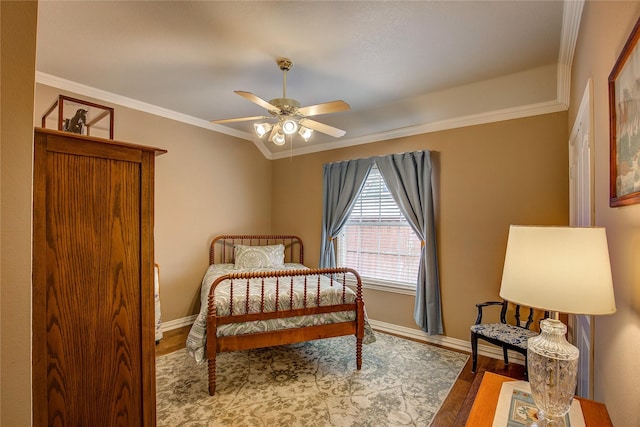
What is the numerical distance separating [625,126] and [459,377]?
245 centimetres

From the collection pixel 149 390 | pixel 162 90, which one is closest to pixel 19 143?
pixel 149 390

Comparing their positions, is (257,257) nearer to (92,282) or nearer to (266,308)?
(266,308)

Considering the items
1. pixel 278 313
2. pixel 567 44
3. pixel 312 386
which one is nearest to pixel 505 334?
pixel 312 386

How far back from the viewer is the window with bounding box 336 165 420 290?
3725 mm

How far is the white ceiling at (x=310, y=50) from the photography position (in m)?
1.97

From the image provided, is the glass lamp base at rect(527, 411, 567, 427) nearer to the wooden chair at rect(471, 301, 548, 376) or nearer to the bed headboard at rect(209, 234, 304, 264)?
the wooden chair at rect(471, 301, 548, 376)

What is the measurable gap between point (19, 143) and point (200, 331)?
1883mm

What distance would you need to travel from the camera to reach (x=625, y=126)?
0.98m

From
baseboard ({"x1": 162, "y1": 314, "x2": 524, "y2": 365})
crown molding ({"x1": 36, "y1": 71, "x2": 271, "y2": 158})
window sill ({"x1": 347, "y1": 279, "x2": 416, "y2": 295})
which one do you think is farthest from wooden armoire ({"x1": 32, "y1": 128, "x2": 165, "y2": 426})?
window sill ({"x1": 347, "y1": 279, "x2": 416, "y2": 295})

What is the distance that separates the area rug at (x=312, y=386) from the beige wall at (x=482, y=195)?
0.58m

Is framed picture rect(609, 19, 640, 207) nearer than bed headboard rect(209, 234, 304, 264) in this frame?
Yes

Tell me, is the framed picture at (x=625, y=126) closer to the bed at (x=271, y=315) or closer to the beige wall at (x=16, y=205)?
the beige wall at (x=16, y=205)

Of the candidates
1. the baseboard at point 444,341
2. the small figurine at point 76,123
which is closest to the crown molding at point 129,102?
Answer: the small figurine at point 76,123

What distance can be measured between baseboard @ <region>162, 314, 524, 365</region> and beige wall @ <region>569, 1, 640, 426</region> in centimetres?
184
